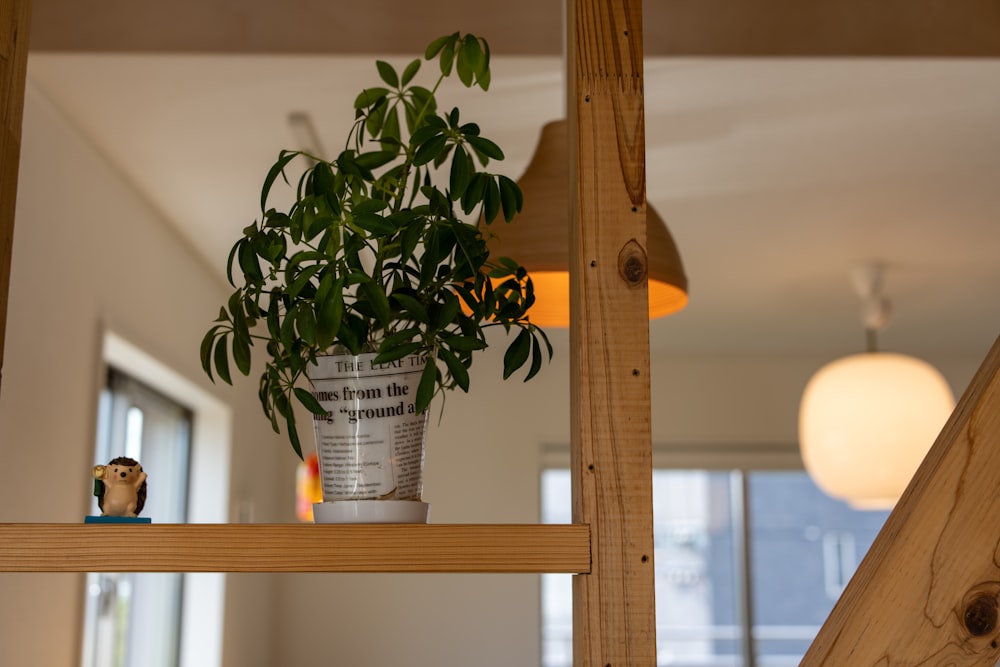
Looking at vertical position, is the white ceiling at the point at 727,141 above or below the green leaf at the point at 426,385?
above

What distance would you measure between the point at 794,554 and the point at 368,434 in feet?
16.5

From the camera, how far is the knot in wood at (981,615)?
699 mm

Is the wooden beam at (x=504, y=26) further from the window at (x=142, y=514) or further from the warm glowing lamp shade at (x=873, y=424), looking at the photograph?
the window at (x=142, y=514)

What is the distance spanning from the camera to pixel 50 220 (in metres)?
2.49

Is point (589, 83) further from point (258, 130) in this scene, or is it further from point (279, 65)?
point (258, 130)

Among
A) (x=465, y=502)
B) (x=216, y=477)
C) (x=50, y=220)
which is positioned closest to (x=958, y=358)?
(x=465, y=502)

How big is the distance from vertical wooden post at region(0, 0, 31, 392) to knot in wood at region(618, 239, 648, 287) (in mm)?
493

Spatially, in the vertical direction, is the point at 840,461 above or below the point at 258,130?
below

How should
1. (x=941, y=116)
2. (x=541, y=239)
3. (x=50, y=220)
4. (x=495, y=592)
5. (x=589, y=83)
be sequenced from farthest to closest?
(x=495, y=592), (x=941, y=116), (x=50, y=220), (x=541, y=239), (x=589, y=83)

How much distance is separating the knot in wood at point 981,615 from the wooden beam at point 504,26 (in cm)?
164

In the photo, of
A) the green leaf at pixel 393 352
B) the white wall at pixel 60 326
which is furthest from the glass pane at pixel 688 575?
the green leaf at pixel 393 352

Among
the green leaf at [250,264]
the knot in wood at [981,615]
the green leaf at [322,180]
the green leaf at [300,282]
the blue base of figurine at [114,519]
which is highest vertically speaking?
the green leaf at [322,180]

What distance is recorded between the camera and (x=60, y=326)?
2.54 m

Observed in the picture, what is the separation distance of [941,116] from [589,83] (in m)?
2.09
